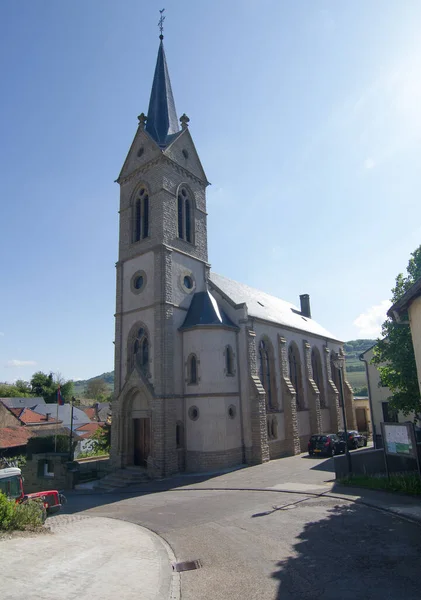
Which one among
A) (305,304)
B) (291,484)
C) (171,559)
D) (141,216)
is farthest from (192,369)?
(305,304)

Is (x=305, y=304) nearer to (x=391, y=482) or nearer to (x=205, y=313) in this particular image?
(x=205, y=313)

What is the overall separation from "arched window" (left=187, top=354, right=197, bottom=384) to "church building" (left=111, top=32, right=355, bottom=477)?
6cm

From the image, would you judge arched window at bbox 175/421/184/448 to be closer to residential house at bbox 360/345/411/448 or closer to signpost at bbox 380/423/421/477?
signpost at bbox 380/423/421/477

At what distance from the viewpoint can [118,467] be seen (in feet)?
78.5

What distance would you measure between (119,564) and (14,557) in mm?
2319

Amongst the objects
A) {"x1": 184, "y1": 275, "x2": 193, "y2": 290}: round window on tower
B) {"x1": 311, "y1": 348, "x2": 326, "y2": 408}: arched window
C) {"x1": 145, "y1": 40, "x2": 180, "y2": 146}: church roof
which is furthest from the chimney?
{"x1": 145, "y1": 40, "x2": 180, "y2": 146}: church roof

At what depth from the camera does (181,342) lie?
24.8 metres

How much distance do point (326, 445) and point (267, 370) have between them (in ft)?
21.4

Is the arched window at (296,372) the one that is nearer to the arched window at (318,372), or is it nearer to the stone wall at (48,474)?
the arched window at (318,372)

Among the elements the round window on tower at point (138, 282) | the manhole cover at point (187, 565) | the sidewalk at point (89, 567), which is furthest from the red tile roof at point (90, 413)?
the manhole cover at point (187, 565)

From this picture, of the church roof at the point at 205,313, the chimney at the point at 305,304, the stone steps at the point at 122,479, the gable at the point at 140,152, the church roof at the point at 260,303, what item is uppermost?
the gable at the point at 140,152

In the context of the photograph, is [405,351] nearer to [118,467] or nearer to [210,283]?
[210,283]

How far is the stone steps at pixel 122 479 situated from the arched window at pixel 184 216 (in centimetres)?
1544

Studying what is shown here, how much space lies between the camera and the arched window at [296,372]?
32.6 m
